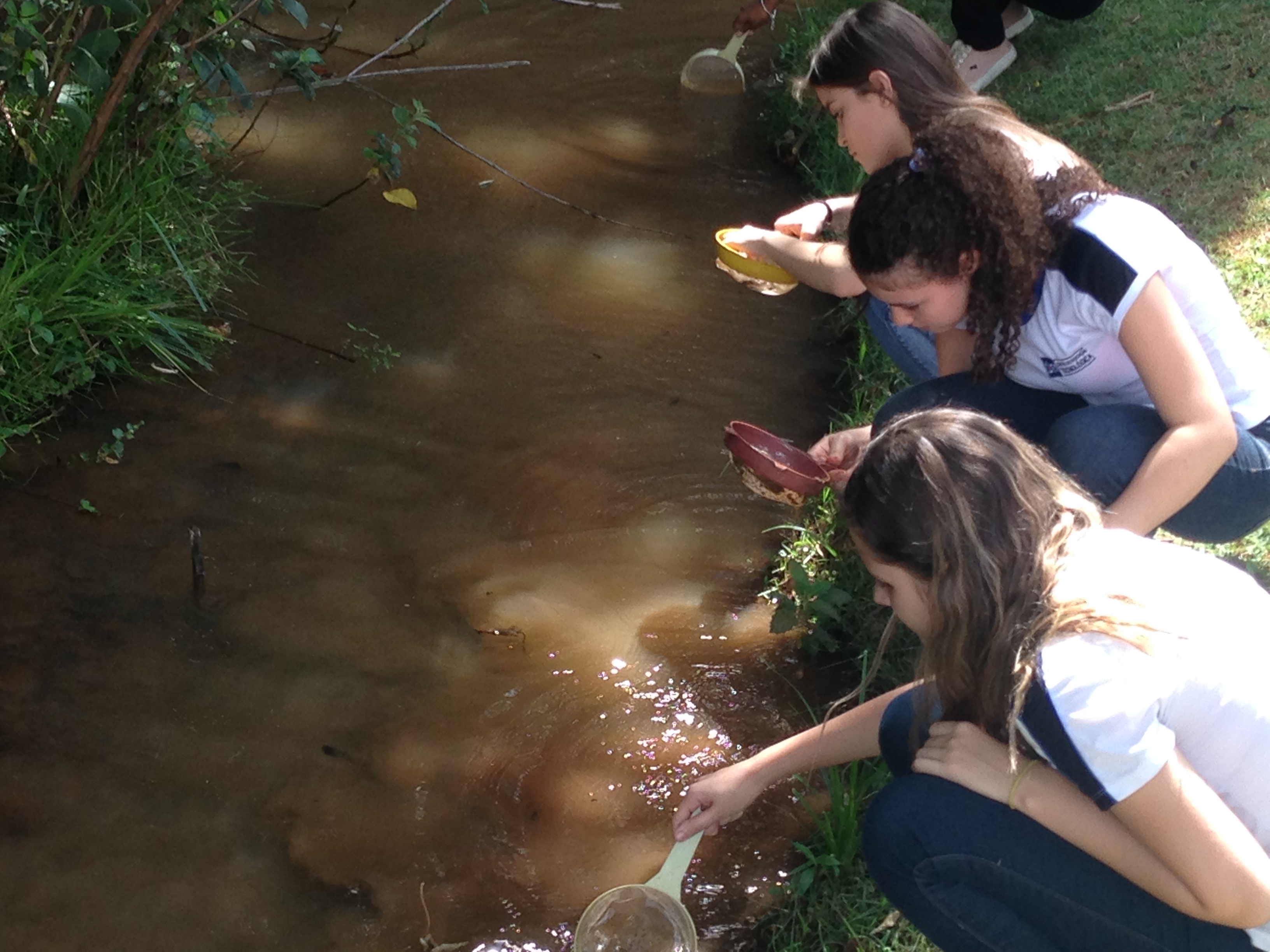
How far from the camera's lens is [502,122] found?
383 cm

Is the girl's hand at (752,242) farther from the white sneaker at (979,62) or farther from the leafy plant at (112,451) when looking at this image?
the white sneaker at (979,62)

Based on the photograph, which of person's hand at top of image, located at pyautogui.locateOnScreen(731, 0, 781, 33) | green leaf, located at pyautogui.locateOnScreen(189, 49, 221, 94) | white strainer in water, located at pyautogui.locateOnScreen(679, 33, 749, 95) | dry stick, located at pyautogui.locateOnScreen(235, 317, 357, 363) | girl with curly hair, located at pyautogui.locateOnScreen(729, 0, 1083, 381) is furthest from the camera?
white strainer in water, located at pyautogui.locateOnScreen(679, 33, 749, 95)

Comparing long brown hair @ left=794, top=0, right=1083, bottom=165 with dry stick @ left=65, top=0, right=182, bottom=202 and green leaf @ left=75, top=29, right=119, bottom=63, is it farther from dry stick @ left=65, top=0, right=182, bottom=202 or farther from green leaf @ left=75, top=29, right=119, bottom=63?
Result: green leaf @ left=75, top=29, right=119, bottom=63

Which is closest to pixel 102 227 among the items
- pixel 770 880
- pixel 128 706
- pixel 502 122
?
pixel 128 706

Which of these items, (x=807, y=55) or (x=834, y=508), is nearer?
(x=834, y=508)

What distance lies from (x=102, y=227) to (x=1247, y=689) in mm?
2384

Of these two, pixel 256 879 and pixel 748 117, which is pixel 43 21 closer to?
pixel 256 879

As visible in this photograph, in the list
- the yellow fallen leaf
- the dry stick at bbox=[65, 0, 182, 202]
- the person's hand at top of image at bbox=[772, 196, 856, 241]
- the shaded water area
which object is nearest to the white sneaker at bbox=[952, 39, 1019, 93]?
the shaded water area

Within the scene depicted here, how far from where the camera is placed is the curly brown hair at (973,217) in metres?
1.85

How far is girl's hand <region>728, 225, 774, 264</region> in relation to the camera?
261cm

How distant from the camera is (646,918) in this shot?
6.19 ft

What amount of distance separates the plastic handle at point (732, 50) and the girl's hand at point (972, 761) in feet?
9.40

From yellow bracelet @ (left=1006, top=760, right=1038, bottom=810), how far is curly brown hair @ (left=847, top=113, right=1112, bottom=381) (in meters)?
0.71

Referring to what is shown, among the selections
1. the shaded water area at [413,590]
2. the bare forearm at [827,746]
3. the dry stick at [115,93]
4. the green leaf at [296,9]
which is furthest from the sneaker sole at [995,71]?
the bare forearm at [827,746]
